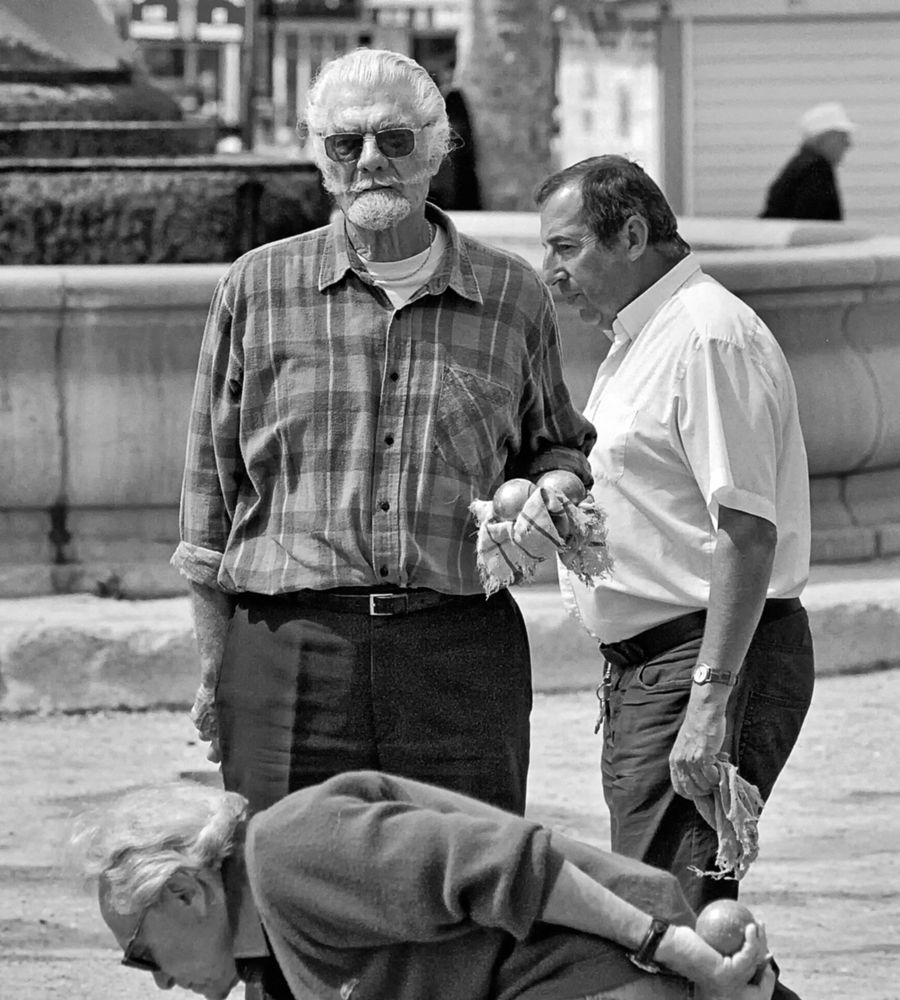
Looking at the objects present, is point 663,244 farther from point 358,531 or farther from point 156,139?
point 156,139

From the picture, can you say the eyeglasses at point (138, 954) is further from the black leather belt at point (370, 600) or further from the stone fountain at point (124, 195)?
the stone fountain at point (124, 195)

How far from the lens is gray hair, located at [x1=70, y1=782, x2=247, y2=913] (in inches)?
116

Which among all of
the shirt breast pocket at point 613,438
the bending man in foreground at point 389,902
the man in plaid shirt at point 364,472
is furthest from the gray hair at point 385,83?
the bending man in foreground at point 389,902

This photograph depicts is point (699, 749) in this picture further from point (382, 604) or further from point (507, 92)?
point (507, 92)

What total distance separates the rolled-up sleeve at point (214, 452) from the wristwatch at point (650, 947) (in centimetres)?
126

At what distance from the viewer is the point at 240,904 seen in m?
2.99

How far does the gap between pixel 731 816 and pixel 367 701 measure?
61cm

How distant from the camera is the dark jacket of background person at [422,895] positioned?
287 cm

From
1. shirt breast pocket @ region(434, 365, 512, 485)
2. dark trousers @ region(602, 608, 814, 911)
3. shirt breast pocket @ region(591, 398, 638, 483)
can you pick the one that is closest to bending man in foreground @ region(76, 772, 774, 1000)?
dark trousers @ region(602, 608, 814, 911)

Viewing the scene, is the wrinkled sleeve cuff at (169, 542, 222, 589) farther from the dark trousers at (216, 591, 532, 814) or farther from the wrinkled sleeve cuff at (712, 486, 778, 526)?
the wrinkled sleeve cuff at (712, 486, 778, 526)

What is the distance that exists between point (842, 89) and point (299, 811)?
23.7 m

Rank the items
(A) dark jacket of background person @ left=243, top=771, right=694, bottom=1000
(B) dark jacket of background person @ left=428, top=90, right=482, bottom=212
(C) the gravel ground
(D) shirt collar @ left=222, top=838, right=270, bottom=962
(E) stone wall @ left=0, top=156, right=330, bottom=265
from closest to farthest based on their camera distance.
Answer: (A) dark jacket of background person @ left=243, top=771, right=694, bottom=1000 < (D) shirt collar @ left=222, top=838, right=270, bottom=962 < (C) the gravel ground < (E) stone wall @ left=0, top=156, right=330, bottom=265 < (B) dark jacket of background person @ left=428, top=90, right=482, bottom=212

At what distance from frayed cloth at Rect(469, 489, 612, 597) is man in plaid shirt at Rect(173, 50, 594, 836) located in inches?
5.3

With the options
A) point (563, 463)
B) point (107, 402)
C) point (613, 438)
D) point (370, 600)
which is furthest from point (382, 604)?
point (107, 402)
